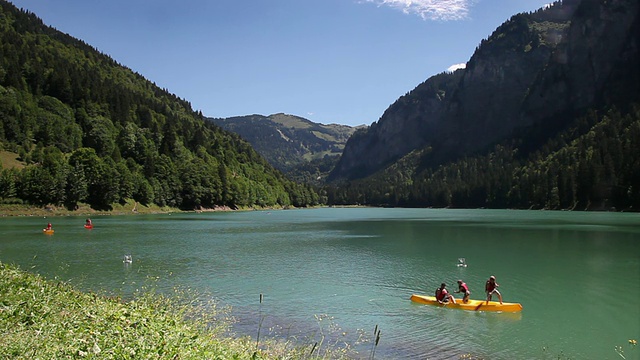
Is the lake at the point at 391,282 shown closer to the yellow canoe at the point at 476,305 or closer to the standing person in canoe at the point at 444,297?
the yellow canoe at the point at 476,305

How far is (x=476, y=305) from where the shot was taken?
28.1 m

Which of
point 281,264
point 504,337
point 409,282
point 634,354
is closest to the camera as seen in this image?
point 634,354

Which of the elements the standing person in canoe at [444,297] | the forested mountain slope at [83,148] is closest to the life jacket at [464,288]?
the standing person in canoe at [444,297]

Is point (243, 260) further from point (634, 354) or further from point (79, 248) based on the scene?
point (634, 354)

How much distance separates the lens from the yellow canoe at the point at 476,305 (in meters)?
27.2

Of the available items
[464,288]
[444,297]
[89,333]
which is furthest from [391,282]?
[89,333]

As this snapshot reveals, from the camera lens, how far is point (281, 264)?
44719 mm

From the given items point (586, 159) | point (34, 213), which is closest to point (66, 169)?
point (34, 213)

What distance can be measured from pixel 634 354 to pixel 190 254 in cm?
4138

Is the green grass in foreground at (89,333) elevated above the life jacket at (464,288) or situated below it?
above

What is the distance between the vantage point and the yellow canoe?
89.2ft

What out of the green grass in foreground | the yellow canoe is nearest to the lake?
the yellow canoe

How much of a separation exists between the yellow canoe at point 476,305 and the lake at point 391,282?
55 centimetres

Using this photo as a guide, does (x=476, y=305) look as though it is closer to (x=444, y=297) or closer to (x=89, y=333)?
(x=444, y=297)
